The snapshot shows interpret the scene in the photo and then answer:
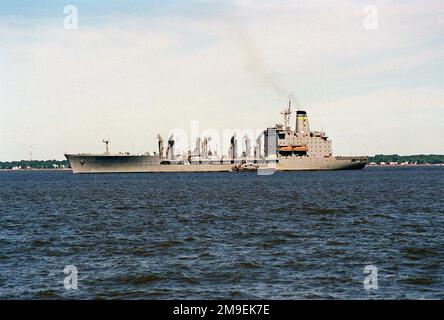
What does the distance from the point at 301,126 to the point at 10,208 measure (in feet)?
342

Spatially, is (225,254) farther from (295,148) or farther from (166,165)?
(166,165)

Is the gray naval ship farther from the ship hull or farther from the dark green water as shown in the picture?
the dark green water

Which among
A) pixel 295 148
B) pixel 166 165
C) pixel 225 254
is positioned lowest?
pixel 225 254

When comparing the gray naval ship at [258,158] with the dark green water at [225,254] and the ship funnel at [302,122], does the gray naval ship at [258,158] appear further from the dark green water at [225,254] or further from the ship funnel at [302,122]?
the dark green water at [225,254]

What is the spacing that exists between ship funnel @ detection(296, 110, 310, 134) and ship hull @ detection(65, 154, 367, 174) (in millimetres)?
7868

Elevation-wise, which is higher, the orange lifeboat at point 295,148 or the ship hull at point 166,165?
the orange lifeboat at point 295,148

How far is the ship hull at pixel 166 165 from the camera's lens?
129125mm

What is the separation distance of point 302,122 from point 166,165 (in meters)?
37.7

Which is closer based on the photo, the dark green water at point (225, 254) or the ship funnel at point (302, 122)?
the dark green water at point (225, 254)

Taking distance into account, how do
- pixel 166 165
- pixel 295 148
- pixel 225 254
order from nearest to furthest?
pixel 225 254
pixel 295 148
pixel 166 165

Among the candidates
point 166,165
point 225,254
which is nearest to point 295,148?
point 166,165

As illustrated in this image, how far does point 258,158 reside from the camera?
145 metres

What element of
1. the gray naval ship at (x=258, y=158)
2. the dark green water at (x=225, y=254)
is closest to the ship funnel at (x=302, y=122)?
the gray naval ship at (x=258, y=158)
